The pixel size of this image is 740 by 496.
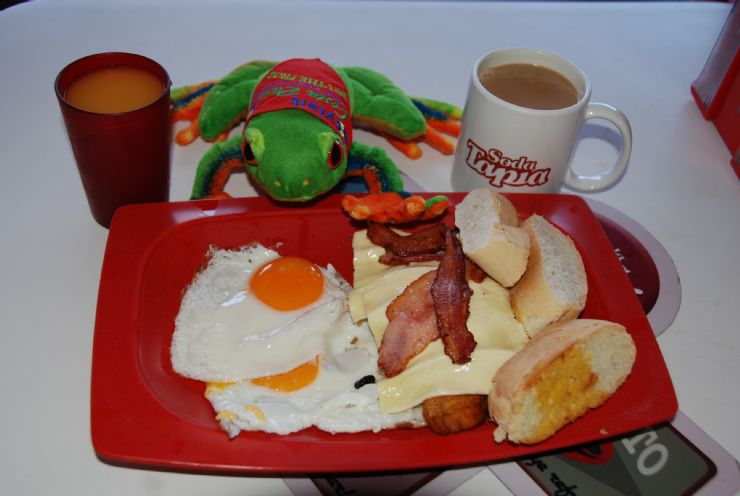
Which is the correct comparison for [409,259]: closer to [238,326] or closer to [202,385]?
[238,326]

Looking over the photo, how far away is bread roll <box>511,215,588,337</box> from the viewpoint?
1.17 meters

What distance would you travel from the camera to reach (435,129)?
5.92 ft

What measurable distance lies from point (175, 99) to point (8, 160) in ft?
1.45

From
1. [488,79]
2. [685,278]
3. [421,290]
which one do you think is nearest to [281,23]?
[488,79]

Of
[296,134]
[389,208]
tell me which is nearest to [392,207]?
[389,208]

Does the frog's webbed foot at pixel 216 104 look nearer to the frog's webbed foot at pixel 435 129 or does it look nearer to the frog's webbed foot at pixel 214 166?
the frog's webbed foot at pixel 214 166

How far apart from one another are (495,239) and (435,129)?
0.70 m

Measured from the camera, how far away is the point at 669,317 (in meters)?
1.46

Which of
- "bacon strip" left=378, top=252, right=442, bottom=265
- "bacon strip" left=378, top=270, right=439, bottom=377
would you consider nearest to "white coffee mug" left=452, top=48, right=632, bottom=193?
"bacon strip" left=378, top=252, right=442, bottom=265

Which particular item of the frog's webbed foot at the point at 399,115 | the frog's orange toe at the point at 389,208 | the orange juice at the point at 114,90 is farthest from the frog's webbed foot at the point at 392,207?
the orange juice at the point at 114,90

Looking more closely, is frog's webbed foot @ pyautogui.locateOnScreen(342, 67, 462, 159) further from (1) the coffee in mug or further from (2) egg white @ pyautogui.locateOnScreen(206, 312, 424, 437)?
(2) egg white @ pyautogui.locateOnScreen(206, 312, 424, 437)

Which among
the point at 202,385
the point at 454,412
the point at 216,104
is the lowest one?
the point at 202,385

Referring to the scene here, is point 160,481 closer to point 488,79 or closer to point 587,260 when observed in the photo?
point 587,260

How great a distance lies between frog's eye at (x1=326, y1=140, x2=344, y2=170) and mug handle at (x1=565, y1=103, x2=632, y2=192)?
576mm
